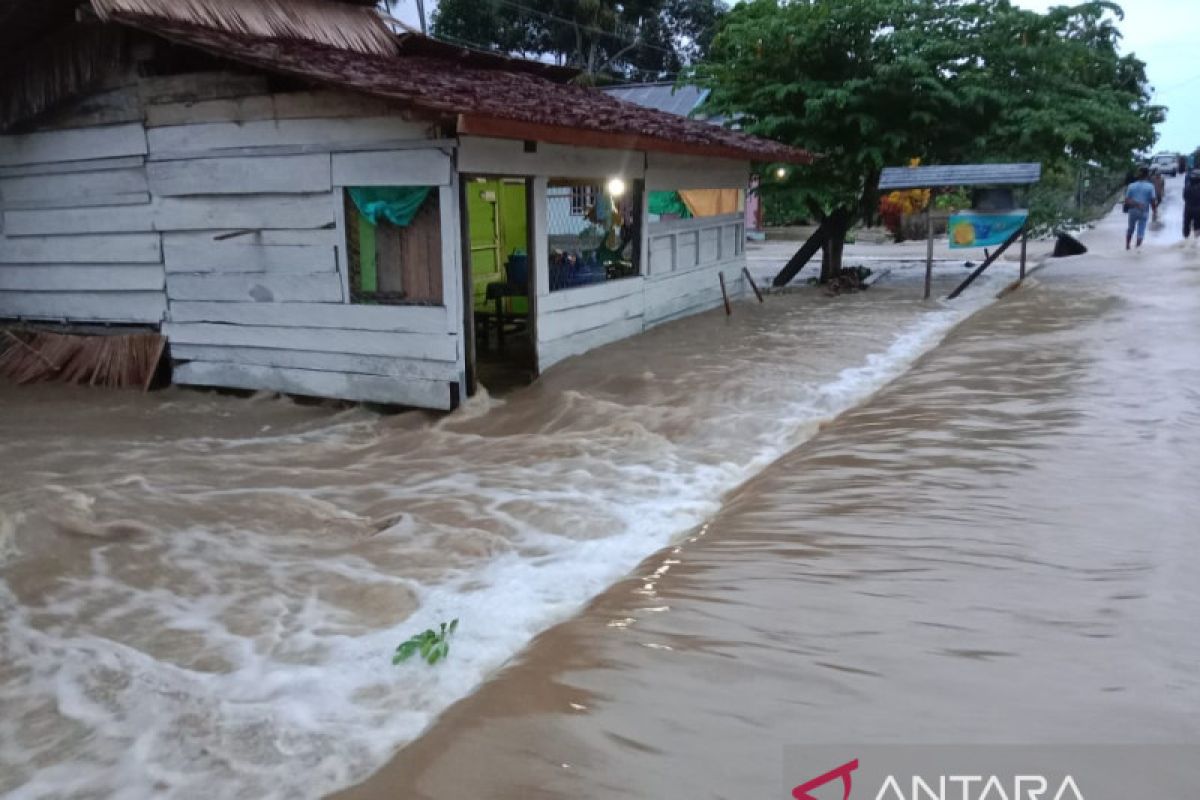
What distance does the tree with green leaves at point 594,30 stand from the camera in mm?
34156

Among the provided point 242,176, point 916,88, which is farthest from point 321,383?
point 916,88

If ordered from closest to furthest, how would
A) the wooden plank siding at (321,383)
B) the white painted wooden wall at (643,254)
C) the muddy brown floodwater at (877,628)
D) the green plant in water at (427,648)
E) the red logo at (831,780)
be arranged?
the red logo at (831,780), the muddy brown floodwater at (877,628), the green plant in water at (427,648), the wooden plank siding at (321,383), the white painted wooden wall at (643,254)

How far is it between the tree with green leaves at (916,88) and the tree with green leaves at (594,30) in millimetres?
16576

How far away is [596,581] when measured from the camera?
5047mm

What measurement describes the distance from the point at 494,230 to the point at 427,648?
9.84 m

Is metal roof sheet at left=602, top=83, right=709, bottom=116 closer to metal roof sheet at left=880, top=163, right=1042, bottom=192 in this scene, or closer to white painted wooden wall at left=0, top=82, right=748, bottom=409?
metal roof sheet at left=880, top=163, right=1042, bottom=192

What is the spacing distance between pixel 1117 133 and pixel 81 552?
16.2 meters

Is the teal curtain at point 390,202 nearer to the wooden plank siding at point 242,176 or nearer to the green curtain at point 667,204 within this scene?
the wooden plank siding at point 242,176

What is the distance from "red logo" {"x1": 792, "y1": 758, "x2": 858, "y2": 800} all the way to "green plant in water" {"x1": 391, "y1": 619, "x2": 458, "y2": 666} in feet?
5.95

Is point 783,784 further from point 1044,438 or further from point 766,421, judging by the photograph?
point 766,421

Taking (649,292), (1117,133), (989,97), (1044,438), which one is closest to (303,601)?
(1044,438)

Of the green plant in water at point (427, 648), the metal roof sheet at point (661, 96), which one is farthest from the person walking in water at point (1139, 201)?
the green plant in water at point (427, 648)

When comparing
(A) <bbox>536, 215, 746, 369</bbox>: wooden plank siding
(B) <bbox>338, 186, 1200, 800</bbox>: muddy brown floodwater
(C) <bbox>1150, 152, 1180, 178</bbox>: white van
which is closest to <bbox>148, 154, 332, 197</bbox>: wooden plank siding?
(A) <bbox>536, 215, 746, 369</bbox>: wooden plank siding

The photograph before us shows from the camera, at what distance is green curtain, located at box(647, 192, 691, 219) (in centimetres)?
1260
